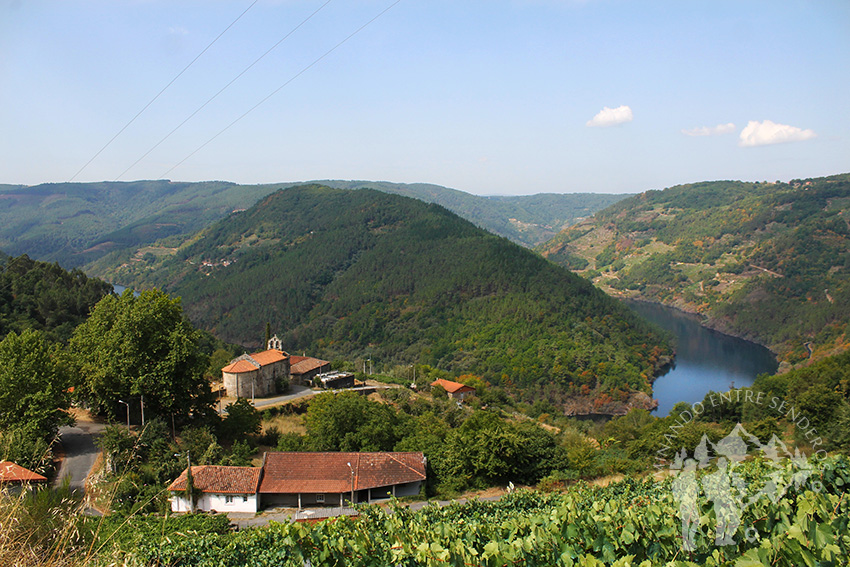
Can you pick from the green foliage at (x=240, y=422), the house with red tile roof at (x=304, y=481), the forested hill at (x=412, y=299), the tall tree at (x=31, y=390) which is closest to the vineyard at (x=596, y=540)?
the house with red tile roof at (x=304, y=481)

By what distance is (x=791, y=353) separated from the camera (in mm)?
82562

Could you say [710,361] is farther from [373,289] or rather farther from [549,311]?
[373,289]

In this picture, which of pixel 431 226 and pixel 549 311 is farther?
pixel 431 226

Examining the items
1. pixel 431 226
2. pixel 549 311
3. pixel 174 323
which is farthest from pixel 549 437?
pixel 431 226

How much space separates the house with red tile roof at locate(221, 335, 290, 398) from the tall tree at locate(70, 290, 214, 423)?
9576 millimetres

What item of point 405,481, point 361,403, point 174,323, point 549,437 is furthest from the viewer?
point 361,403

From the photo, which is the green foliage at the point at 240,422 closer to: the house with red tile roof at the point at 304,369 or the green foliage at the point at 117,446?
the green foliage at the point at 117,446

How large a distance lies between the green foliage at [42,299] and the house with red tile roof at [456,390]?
28.4 m

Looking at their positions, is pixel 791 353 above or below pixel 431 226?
below

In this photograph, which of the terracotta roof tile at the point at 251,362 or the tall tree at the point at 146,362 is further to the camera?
the terracotta roof tile at the point at 251,362

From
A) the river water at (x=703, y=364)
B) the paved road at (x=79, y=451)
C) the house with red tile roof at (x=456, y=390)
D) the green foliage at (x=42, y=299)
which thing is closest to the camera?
the paved road at (x=79, y=451)

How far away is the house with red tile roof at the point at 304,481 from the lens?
1975 cm

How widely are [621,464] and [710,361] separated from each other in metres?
72.8

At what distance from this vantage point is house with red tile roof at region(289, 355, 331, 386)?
4059 centimetres
